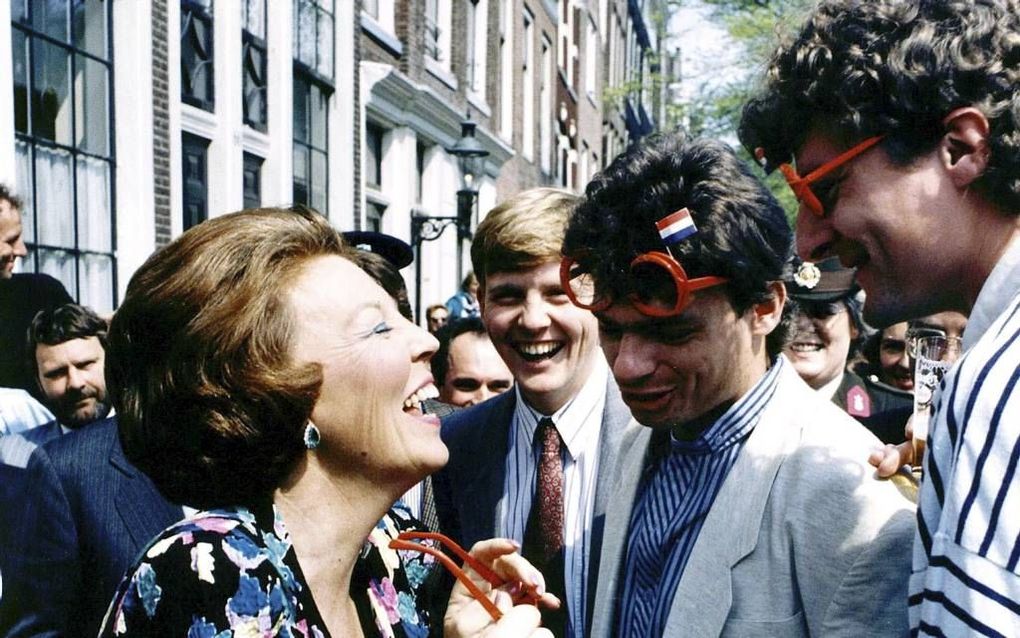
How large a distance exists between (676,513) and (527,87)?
62.5 feet

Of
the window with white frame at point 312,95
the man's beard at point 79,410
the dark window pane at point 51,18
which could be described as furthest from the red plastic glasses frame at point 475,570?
the window with white frame at point 312,95

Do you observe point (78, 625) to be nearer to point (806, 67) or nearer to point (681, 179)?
point (681, 179)

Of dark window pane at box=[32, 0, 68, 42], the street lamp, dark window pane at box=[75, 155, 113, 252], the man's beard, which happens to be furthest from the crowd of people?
the street lamp

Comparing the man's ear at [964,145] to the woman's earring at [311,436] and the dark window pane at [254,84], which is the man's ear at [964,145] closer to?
the woman's earring at [311,436]

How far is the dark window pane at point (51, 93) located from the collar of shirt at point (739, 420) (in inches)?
206

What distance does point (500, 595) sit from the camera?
1.87 m

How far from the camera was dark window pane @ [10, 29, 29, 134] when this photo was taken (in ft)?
18.5

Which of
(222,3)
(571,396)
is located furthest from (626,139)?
(571,396)

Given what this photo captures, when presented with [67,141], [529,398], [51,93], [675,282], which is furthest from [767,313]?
[67,141]

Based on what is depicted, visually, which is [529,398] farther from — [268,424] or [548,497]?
[268,424]

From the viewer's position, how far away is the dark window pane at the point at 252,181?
352 inches

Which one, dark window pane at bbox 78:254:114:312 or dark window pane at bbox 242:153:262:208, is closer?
dark window pane at bbox 78:254:114:312

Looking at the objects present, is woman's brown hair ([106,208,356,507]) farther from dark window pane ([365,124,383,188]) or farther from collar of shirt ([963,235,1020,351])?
dark window pane ([365,124,383,188])

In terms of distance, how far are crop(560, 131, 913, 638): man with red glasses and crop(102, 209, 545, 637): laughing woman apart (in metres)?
0.31
